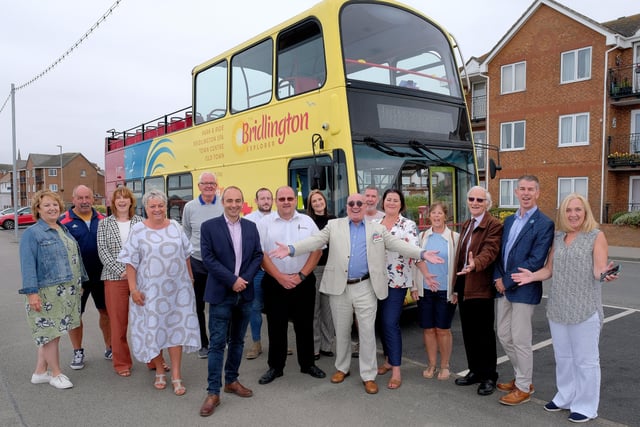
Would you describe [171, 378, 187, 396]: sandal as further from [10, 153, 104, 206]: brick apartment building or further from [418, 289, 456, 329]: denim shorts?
[10, 153, 104, 206]: brick apartment building

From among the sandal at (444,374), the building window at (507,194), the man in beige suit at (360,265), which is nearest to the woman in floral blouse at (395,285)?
the man in beige suit at (360,265)

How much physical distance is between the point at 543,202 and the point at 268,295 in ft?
67.0

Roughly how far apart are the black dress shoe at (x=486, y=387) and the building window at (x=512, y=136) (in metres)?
20.8

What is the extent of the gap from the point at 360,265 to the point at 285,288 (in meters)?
0.78

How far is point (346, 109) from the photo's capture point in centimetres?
549

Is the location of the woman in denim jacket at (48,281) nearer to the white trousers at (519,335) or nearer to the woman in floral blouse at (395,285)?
the woman in floral blouse at (395,285)

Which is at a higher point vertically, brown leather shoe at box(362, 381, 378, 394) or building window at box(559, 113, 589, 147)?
building window at box(559, 113, 589, 147)

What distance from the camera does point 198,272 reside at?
5.28 meters

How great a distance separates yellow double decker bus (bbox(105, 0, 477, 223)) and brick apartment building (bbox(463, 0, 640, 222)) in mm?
13321

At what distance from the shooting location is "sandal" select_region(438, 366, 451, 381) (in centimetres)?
452

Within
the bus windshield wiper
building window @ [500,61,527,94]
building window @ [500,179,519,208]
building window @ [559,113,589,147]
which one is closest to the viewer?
the bus windshield wiper

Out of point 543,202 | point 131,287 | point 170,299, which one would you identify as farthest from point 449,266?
point 543,202

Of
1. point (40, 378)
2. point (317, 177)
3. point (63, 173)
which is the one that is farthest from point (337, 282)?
point (63, 173)

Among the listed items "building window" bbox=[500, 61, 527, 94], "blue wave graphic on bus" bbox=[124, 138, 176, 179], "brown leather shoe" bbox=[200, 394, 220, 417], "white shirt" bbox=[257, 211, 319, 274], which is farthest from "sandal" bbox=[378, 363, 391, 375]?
"building window" bbox=[500, 61, 527, 94]
